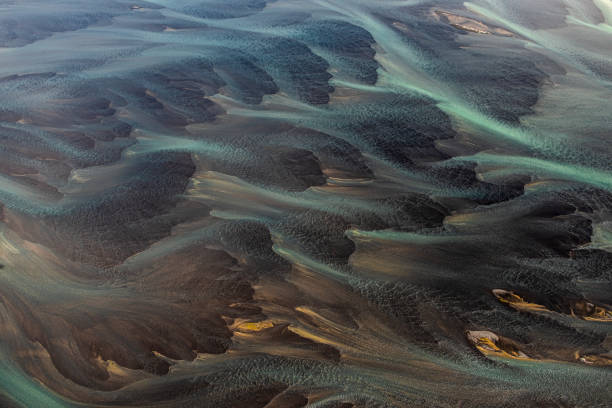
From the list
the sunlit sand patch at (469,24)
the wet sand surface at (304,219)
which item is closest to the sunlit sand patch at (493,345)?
the wet sand surface at (304,219)

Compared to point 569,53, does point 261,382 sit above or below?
below

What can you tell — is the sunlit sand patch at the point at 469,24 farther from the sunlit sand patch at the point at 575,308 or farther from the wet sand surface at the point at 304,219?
the sunlit sand patch at the point at 575,308

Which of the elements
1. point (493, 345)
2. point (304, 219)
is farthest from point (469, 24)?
point (493, 345)

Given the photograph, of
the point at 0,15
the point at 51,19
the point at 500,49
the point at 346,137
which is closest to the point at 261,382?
the point at 346,137

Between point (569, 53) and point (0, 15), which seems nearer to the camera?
point (569, 53)

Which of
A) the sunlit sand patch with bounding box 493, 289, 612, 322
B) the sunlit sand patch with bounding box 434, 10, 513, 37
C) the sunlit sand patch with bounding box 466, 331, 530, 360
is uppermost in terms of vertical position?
the sunlit sand patch with bounding box 434, 10, 513, 37

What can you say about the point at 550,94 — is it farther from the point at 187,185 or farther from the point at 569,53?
the point at 187,185

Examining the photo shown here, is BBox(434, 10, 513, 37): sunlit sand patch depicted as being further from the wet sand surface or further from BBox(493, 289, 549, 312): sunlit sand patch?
BBox(493, 289, 549, 312): sunlit sand patch

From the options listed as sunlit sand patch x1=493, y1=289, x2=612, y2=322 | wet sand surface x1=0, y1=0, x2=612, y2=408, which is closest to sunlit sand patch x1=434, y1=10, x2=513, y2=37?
wet sand surface x1=0, y1=0, x2=612, y2=408
